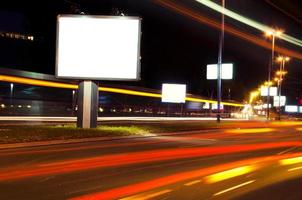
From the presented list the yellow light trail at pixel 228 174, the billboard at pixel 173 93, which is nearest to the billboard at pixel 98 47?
the yellow light trail at pixel 228 174

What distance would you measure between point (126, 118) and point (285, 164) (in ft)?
122

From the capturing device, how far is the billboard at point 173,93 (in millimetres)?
58281

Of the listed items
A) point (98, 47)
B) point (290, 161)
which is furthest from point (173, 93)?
point (290, 161)

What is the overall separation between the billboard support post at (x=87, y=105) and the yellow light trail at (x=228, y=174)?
18.2m

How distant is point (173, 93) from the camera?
58.4 metres

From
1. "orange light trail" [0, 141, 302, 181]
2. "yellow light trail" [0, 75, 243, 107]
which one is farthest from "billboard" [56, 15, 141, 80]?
"orange light trail" [0, 141, 302, 181]

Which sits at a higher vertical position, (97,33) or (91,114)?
(97,33)

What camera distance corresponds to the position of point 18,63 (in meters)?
87.4

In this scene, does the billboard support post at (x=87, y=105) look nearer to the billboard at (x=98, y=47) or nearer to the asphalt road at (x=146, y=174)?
the billboard at (x=98, y=47)

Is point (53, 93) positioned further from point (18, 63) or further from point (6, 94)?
point (18, 63)

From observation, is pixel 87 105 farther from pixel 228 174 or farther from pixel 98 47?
pixel 228 174

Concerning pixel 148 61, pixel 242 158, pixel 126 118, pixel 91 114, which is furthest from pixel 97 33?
pixel 148 61

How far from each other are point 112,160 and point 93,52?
17.8m

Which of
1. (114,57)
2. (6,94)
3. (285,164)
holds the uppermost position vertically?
(114,57)
